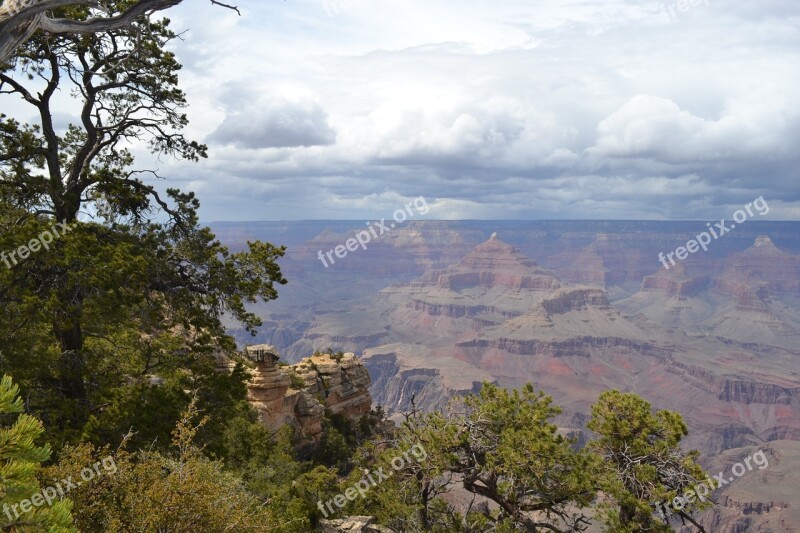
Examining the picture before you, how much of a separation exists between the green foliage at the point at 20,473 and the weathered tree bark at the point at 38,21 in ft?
19.7

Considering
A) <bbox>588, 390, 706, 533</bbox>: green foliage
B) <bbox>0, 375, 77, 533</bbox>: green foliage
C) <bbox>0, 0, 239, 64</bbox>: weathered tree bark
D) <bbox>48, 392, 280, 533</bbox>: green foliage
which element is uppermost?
<bbox>0, 0, 239, 64</bbox>: weathered tree bark

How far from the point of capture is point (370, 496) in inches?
1046

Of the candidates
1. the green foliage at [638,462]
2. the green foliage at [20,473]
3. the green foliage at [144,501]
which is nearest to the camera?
the green foliage at [20,473]

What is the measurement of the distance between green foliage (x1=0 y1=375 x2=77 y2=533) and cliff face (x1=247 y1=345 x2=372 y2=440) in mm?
37816

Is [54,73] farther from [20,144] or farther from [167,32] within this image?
[167,32]

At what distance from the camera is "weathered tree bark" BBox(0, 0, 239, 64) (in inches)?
347

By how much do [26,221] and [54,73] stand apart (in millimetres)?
5363

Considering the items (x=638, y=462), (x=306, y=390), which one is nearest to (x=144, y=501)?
(x=638, y=462)

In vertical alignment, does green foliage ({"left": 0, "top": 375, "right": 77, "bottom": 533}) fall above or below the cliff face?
above

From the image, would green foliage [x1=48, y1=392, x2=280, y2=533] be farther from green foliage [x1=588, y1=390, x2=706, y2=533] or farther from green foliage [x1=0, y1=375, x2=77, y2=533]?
green foliage [x1=588, y1=390, x2=706, y2=533]

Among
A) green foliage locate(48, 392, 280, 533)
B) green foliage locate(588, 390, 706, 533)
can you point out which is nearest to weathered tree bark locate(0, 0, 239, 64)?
green foliage locate(48, 392, 280, 533)

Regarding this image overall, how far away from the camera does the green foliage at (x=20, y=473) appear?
247 inches

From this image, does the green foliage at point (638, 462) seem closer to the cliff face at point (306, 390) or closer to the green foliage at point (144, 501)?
the green foliage at point (144, 501)

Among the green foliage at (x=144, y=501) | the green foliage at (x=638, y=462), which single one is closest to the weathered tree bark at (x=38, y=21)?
the green foliage at (x=144, y=501)
